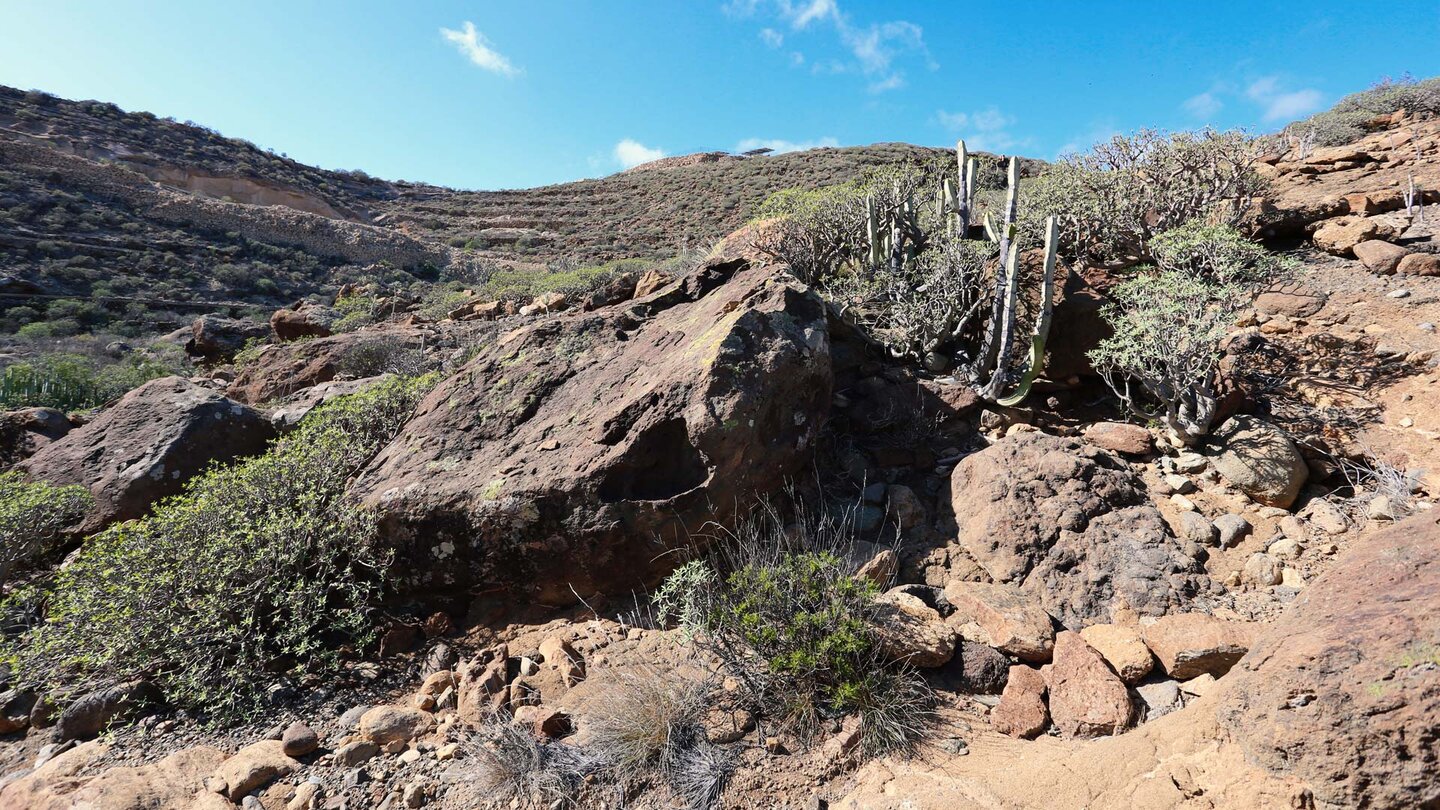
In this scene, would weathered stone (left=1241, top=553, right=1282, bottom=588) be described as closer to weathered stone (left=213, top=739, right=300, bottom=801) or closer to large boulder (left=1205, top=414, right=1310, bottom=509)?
large boulder (left=1205, top=414, right=1310, bottom=509)

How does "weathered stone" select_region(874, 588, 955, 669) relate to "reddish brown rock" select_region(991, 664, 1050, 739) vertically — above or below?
above

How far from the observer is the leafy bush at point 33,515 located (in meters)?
4.06

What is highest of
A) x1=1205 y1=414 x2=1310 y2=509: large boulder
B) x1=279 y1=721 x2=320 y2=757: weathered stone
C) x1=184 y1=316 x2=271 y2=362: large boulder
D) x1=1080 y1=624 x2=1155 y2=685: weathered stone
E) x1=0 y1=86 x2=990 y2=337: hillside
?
x1=0 y1=86 x2=990 y2=337: hillside

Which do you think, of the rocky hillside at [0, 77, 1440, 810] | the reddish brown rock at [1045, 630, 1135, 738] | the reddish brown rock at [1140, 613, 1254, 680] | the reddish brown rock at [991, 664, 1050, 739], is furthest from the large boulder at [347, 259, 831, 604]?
the reddish brown rock at [1140, 613, 1254, 680]

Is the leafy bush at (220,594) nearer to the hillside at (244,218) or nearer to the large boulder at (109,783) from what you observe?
the large boulder at (109,783)

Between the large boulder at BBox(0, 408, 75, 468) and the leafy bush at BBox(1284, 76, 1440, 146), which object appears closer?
the large boulder at BBox(0, 408, 75, 468)

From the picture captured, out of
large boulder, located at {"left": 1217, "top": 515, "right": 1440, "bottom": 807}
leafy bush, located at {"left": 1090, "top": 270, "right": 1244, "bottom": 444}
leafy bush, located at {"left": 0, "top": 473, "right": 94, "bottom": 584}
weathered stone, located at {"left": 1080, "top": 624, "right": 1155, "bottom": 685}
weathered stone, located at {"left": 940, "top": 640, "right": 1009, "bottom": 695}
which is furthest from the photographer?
leafy bush, located at {"left": 0, "top": 473, "right": 94, "bottom": 584}

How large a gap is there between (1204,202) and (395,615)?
821 centimetres

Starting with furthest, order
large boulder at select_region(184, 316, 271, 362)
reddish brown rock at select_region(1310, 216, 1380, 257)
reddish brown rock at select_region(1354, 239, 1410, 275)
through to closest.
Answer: large boulder at select_region(184, 316, 271, 362)
reddish brown rock at select_region(1310, 216, 1380, 257)
reddish brown rock at select_region(1354, 239, 1410, 275)

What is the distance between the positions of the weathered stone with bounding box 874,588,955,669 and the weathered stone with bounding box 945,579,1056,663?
146mm

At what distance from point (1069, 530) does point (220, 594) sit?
447 centimetres

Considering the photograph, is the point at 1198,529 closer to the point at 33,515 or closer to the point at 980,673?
the point at 980,673

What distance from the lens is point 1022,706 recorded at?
2.47 m

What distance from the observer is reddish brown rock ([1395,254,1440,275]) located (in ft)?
16.1
